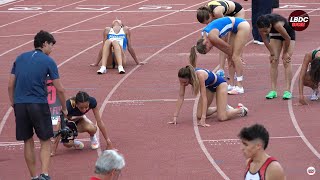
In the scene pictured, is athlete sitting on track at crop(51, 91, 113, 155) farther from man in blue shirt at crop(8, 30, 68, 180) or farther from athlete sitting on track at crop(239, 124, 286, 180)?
athlete sitting on track at crop(239, 124, 286, 180)

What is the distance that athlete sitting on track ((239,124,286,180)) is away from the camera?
7320mm

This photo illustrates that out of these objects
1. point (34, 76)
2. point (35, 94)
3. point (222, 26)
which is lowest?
point (222, 26)

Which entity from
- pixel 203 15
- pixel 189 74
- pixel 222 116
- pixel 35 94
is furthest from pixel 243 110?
pixel 35 94

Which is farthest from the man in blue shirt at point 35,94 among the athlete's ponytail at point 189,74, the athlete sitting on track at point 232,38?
the athlete sitting on track at point 232,38

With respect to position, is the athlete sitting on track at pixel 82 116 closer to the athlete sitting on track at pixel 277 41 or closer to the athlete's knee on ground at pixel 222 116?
the athlete's knee on ground at pixel 222 116

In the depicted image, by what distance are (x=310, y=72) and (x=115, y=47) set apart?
4.78m

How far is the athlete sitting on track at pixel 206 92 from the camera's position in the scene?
13.4 meters

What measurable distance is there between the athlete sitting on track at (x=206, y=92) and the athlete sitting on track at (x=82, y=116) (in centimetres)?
153

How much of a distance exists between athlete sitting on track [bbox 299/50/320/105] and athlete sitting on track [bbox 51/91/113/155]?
344 cm

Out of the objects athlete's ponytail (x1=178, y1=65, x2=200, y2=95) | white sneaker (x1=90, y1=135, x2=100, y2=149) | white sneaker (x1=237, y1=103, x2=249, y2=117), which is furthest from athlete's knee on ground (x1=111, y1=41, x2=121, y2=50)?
white sneaker (x1=90, y1=135, x2=100, y2=149)

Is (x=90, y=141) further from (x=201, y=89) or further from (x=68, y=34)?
(x=68, y=34)

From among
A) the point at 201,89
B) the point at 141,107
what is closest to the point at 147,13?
the point at 141,107

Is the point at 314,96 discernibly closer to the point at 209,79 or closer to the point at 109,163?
the point at 209,79

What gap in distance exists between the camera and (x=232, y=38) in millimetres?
15695
